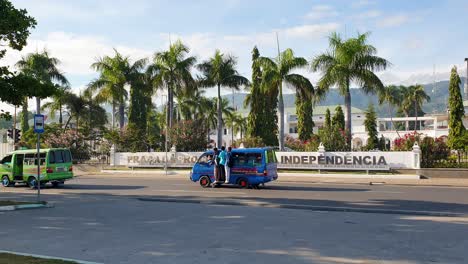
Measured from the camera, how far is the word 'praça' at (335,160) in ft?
104

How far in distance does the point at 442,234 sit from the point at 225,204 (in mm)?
7962


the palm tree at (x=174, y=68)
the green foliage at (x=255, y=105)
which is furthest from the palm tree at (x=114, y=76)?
the green foliage at (x=255, y=105)

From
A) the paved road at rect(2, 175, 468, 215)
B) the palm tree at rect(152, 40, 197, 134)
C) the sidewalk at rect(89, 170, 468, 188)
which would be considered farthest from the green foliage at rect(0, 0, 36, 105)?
the palm tree at rect(152, 40, 197, 134)

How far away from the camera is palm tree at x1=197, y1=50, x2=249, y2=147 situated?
44531 millimetres

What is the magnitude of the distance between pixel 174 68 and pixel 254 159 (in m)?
24.4

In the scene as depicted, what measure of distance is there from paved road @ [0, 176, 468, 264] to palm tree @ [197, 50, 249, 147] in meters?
28.1

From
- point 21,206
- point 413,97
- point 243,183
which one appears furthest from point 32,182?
point 413,97

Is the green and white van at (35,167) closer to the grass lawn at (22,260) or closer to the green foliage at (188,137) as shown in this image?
the green foliage at (188,137)

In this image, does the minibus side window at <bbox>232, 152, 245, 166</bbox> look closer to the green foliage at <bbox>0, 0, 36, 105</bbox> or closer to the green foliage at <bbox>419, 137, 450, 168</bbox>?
the green foliage at <bbox>0, 0, 36, 105</bbox>

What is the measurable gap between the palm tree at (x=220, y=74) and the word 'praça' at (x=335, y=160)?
1119cm

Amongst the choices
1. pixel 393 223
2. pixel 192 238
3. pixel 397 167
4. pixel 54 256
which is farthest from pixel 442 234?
pixel 397 167

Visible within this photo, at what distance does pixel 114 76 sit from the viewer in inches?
1897

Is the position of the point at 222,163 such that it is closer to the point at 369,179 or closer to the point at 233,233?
the point at 369,179

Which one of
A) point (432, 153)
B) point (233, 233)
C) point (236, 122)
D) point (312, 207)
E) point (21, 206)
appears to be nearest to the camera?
point (233, 233)
